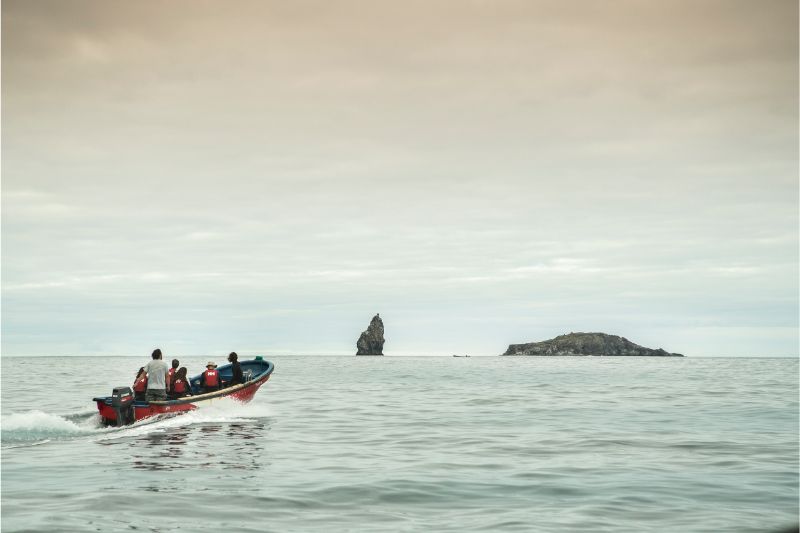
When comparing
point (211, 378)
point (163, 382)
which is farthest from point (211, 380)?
point (163, 382)

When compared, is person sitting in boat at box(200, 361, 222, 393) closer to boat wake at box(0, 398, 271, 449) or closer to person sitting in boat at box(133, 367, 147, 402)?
boat wake at box(0, 398, 271, 449)

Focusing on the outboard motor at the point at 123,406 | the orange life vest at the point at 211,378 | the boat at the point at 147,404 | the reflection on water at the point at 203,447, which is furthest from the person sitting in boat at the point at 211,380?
the outboard motor at the point at 123,406

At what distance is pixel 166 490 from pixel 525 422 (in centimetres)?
1922

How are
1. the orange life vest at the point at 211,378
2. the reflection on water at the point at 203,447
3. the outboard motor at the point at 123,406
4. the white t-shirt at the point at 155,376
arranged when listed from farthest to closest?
the orange life vest at the point at 211,378, the white t-shirt at the point at 155,376, the outboard motor at the point at 123,406, the reflection on water at the point at 203,447

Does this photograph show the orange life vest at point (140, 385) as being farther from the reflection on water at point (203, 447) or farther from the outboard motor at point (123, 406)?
the reflection on water at point (203, 447)

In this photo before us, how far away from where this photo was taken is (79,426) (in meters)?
29.3

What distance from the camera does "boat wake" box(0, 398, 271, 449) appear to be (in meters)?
26.2

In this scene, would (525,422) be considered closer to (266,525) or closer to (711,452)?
(711,452)

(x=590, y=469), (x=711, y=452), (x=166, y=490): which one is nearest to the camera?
(x=166, y=490)

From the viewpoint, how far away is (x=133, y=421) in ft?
98.2

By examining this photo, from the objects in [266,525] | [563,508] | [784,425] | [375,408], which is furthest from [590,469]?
[375,408]

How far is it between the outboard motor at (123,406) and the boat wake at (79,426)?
15.6 inches

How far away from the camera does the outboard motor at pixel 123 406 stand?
29.4 metres

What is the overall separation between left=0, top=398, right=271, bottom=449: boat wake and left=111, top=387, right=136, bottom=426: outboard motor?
0.40m
